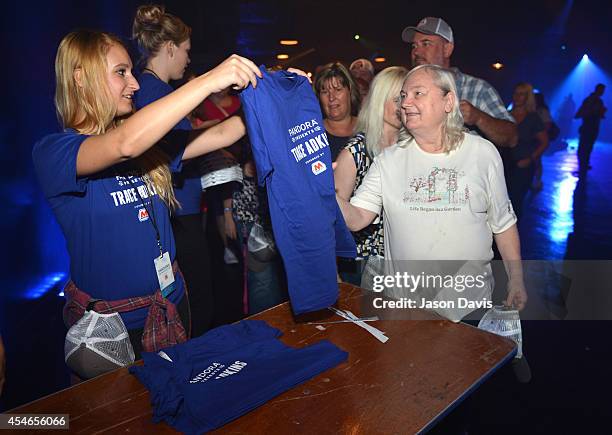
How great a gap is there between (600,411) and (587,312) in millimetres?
1516

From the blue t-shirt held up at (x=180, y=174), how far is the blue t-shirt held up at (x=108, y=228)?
73cm

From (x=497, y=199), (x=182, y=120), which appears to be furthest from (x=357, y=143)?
(x=182, y=120)

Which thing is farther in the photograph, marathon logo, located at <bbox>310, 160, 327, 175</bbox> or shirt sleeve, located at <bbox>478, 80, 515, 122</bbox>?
shirt sleeve, located at <bbox>478, 80, 515, 122</bbox>

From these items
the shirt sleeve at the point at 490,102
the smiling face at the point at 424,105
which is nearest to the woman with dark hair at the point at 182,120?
the smiling face at the point at 424,105

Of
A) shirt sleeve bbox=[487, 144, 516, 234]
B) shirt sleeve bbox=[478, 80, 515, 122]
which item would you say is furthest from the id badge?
shirt sleeve bbox=[478, 80, 515, 122]

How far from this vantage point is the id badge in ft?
6.04

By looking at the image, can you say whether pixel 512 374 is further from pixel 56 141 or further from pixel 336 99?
pixel 56 141

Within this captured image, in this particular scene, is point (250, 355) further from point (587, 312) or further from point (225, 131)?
point (587, 312)

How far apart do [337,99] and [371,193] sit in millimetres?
1165

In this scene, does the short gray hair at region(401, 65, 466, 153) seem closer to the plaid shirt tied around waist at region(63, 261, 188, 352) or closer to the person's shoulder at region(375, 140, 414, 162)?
the person's shoulder at region(375, 140, 414, 162)

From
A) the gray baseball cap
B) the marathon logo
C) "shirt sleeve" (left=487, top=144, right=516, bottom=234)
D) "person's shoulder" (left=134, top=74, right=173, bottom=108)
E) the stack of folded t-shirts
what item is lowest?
the stack of folded t-shirts

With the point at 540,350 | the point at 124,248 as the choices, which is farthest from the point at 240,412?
the point at 540,350

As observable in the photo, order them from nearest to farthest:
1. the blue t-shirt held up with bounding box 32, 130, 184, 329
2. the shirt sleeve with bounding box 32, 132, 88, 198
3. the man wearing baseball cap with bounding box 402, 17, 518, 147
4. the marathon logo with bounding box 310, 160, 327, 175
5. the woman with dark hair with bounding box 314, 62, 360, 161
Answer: the shirt sleeve with bounding box 32, 132, 88, 198, the blue t-shirt held up with bounding box 32, 130, 184, 329, the marathon logo with bounding box 310, 160, 327, 175, the man wearing baseball cap with bounding box 402, 17, 518, 147, the woman with dark hair with bounding box 314, 62, 360, 161

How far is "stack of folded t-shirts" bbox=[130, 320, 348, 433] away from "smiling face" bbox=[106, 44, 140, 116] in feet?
3.23
